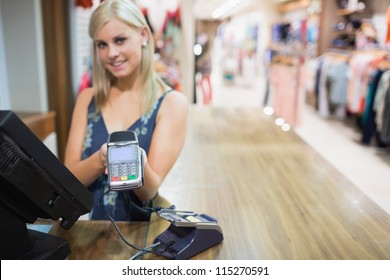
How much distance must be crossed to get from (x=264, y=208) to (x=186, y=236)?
365 mm

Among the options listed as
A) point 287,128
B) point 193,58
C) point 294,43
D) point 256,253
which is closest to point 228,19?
point 193,58

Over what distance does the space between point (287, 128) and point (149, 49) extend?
1.17 meters

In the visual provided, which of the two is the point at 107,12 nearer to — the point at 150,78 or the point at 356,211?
the point at 150,78

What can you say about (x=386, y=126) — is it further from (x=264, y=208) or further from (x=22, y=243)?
(x=22, y=243)

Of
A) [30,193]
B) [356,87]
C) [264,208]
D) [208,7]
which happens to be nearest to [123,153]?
[30,193]

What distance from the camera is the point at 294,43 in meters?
4.52

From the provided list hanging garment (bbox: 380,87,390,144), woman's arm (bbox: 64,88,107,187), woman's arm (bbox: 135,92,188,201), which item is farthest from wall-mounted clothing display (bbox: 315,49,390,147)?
woman's arm (bbox: 64,88,107,187)

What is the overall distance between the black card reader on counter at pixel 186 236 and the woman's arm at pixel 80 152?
0.92 feet

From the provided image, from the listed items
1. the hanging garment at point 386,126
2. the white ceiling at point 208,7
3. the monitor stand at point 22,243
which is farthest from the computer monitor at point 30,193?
the white ceiling at point 208,7

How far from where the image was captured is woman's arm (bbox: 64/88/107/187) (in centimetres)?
106

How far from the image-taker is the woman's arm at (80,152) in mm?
1060

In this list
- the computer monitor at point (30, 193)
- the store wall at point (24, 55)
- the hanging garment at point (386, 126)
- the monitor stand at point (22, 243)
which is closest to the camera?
the computer monitor at point (30, 193)

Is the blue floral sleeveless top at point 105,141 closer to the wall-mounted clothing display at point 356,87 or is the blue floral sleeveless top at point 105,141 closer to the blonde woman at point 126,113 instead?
the blonde woman at point 126,113

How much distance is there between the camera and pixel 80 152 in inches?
47.5
